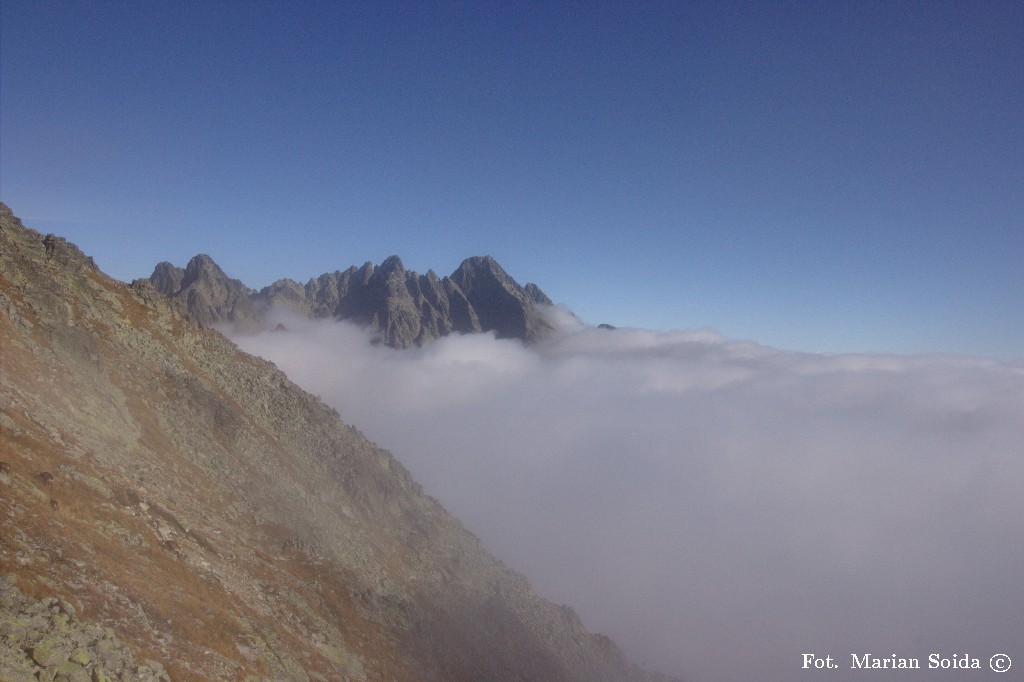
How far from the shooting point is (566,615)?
80.9 metres

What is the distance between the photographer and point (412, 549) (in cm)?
6444

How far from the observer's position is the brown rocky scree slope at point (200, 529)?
22375 millimetres

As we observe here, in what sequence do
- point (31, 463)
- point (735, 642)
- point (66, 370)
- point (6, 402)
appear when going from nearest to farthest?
point (31, 463), point (6, 402), point (66, 370), point (735, 642)

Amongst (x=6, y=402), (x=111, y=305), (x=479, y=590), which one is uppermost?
(x=111, y=305)

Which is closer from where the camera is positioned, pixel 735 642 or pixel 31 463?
pixel 31 463

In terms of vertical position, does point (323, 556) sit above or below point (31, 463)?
below

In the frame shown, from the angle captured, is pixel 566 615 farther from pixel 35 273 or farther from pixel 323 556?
pixel 35 273

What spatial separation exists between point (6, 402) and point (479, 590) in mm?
53775

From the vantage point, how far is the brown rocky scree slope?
22.4 metres

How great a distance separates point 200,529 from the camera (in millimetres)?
36812

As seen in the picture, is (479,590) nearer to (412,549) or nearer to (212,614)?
(412,549)

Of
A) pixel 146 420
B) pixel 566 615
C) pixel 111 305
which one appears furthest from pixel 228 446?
pixel 566 615

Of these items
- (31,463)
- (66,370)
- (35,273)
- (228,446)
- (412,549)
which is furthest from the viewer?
(412,549)

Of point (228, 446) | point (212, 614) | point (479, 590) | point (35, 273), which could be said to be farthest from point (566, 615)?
point (35, 273)
